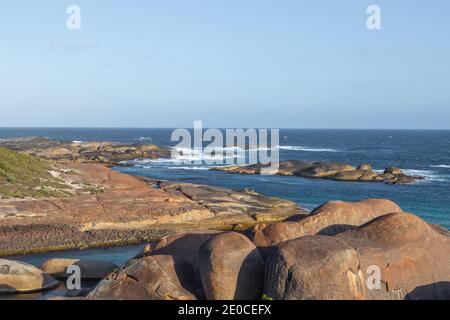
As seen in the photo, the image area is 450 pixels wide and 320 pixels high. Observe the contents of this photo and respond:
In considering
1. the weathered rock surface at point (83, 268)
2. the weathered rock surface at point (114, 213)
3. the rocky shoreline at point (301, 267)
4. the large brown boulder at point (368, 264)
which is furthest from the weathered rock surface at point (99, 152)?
the large brown boulder at point (368, 264)

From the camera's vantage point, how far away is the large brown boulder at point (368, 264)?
17.1m

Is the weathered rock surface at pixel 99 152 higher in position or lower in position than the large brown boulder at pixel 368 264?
lower

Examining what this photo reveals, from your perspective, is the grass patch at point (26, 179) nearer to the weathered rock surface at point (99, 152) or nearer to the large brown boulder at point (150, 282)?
the large brown boulder at point (150, 282)

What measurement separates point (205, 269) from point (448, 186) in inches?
2454

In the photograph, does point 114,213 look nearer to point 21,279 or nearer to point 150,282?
point 21,279

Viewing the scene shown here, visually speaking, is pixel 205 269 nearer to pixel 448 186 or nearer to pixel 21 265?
pixel 21 265

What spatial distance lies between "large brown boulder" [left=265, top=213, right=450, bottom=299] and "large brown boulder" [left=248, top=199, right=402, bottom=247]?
174 centimetres

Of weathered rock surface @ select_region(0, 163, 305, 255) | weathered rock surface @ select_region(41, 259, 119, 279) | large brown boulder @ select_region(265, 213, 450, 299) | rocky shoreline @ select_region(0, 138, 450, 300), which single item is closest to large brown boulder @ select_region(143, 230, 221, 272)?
rocky shoreline @ select_region(0, 138, 450, 300)

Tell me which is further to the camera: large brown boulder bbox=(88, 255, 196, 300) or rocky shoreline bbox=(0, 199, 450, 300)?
large brown boulder bbox=(88, 255, 196, 300)

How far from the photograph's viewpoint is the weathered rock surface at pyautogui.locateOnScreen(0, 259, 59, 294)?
26438mm

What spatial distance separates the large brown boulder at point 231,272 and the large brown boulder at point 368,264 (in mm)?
651

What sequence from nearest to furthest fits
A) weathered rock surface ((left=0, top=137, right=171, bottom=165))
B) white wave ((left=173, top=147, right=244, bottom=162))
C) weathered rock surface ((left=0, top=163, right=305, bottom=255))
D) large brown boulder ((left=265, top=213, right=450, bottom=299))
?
large brown boulder ((left=265, top=213, right=450, bottom=299)) → weathered rock surface ((left=0, top=163, right=305, bottom=255)) → weathered rock surface ((left=0, top=137, right=171, bottom=165)) → white wave ((left=173, top=147, right=244, bottom=162))

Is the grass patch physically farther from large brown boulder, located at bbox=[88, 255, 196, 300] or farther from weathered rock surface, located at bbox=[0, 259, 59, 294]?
large brown boulder, located at bbox=[88, 255, 196, 300]
